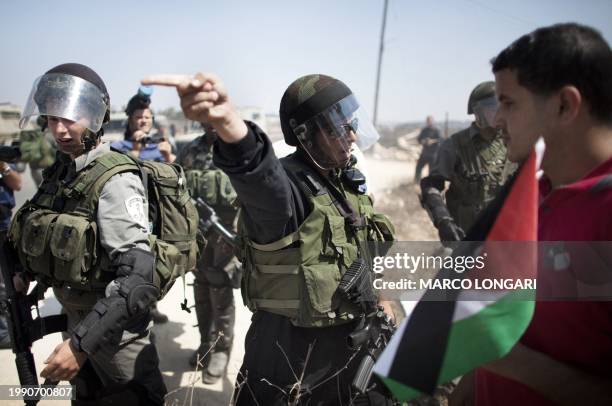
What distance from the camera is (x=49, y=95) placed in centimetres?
212

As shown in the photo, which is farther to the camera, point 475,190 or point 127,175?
point 475,190

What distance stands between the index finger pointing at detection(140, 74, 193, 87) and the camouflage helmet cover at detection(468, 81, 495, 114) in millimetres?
3156

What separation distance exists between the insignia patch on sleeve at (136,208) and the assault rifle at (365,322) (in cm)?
97

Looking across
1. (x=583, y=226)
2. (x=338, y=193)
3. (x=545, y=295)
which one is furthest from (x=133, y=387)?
(x=583, y=226)

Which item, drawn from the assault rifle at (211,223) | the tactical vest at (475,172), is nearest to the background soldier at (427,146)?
the tactical vest at (475,172)

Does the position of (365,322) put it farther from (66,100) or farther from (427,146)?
(427,146)

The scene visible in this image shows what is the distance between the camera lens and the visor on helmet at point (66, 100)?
2104mm

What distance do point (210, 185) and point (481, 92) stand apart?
240 cm

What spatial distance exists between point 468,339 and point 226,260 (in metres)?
2.92

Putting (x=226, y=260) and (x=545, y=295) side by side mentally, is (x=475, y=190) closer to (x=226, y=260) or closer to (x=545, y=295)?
(x=226, y=260)

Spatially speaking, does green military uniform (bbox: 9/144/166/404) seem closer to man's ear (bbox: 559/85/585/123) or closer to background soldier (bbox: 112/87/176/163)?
man's ear (bbox: 559/85/585/123)

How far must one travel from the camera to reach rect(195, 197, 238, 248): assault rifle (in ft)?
12.2

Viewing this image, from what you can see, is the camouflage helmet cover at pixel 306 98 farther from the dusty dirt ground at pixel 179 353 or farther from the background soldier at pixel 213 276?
the background soldier at pixel 213 276

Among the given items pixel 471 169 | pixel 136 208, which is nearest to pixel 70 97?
pixel 136 208
